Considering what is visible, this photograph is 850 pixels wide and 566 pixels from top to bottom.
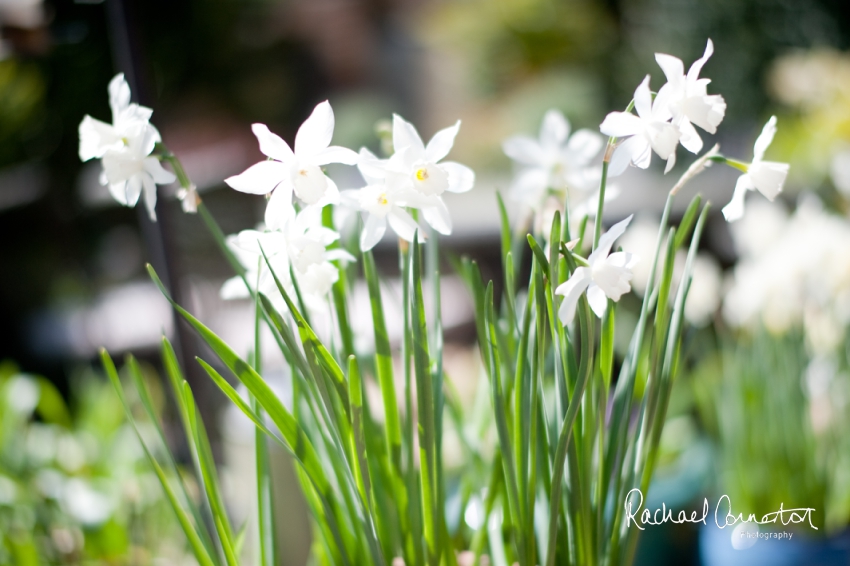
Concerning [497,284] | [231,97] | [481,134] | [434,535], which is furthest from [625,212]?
[231,97]

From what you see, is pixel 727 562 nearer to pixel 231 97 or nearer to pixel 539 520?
pixel 539 520

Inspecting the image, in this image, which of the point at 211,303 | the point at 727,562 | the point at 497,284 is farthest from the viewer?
the point at 211,303

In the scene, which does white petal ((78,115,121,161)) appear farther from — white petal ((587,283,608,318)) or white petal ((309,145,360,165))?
white petal ((587,283,608,318))

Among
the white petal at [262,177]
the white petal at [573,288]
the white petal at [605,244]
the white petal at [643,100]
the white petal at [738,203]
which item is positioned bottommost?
the white petal at [573,288]

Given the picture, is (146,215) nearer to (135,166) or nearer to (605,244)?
(135,166)

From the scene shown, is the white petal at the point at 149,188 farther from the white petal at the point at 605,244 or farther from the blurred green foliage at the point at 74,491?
the blurred green foliage at the point at 74,491

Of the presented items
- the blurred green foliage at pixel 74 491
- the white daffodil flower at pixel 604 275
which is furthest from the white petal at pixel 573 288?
the blurred green foliage at pixel 74 491
